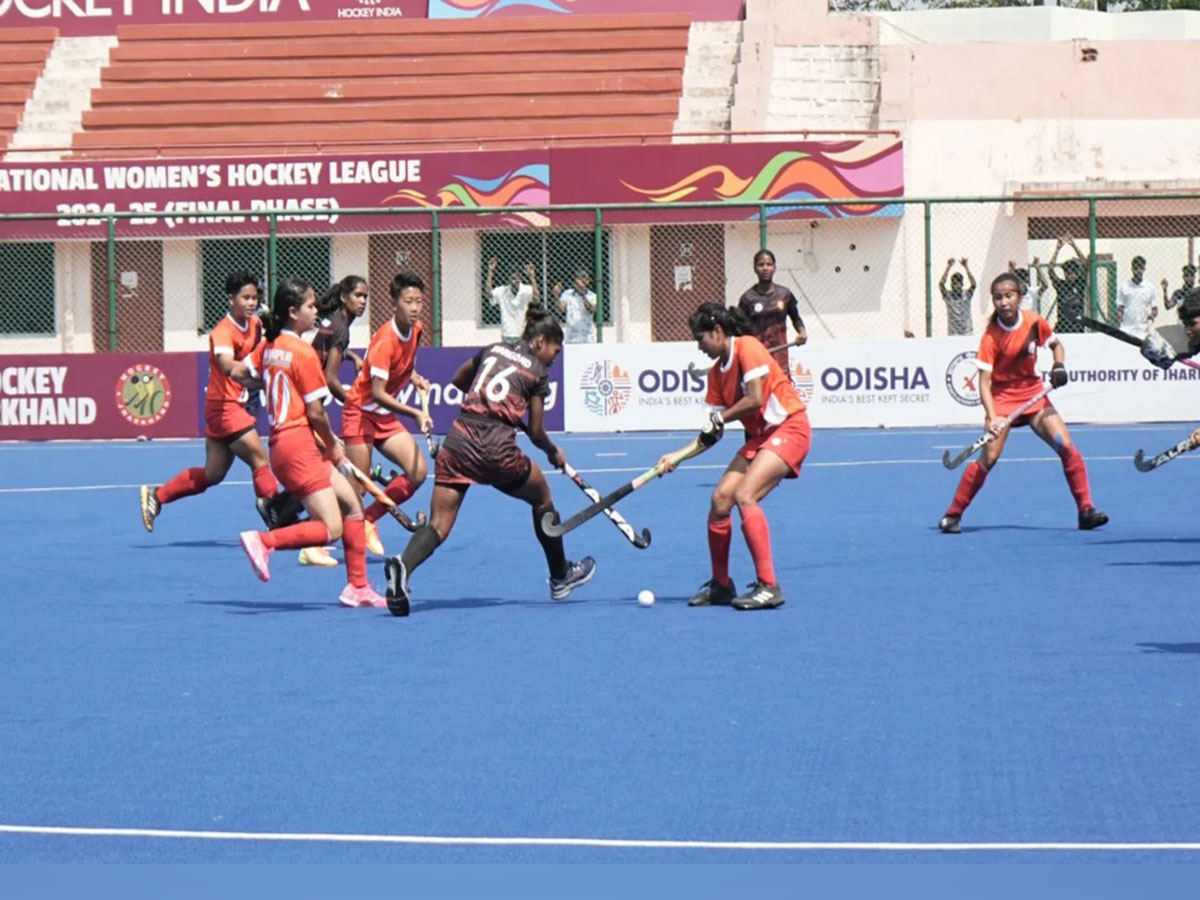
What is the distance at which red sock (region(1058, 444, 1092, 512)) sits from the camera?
48.8 feet

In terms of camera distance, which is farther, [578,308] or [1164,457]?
[578,308]

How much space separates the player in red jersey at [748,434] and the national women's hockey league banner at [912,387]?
13225 mm

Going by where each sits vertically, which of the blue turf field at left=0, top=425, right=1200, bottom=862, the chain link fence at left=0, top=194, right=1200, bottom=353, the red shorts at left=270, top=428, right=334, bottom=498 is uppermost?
the chain link fence at left=0, top=194, right=1200, bottom=353

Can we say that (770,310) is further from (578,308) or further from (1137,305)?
(1137,305)

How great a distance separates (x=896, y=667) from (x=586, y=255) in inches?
831

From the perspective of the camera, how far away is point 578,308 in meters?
27.2

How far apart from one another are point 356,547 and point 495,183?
20.1 meters

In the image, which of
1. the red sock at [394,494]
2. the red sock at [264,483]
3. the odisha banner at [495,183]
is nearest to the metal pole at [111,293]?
the odisha banner at [495,183]

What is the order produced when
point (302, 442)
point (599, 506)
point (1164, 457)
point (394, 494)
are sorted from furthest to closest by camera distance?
point (1164, 457)
point (394, 494)
point (599, 506)
point (302, 442)

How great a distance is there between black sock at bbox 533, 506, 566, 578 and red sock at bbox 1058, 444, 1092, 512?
4.70 meters


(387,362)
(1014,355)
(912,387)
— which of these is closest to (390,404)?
(387,362)

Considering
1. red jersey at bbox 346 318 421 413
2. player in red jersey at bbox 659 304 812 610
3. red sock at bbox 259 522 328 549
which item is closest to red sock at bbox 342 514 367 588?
red sock at bbox 259 522 328 549

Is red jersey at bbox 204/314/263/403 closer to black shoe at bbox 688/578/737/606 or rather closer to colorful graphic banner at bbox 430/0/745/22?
black shoe at bbox 688/578/737/606

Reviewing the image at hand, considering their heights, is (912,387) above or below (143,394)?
below
